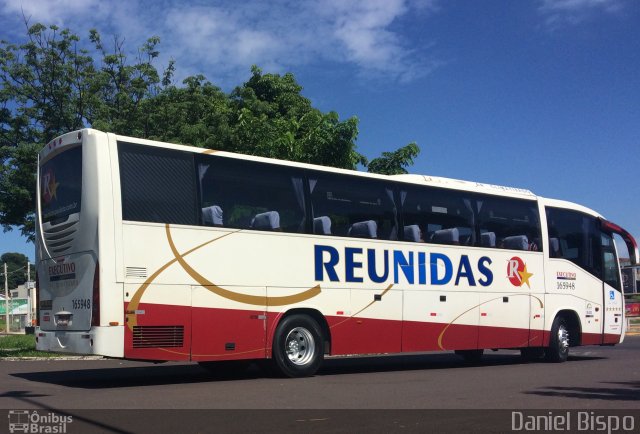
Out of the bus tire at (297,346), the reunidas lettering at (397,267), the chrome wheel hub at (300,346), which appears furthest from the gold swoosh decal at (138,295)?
the reunidas lettering at (397,267)

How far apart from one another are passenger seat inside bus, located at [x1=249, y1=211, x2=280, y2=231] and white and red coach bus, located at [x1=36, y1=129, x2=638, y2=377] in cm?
2

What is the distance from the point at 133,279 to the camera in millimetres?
11086

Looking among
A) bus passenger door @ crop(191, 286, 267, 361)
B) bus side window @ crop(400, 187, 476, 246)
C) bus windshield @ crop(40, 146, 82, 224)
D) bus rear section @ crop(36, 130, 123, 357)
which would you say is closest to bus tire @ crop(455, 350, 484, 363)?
bus side window @ crop(400, 187, 476, 246)

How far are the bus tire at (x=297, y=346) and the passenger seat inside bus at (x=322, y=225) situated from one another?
4.99ft

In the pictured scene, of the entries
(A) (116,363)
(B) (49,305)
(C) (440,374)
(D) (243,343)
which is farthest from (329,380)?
(A) (116,363)

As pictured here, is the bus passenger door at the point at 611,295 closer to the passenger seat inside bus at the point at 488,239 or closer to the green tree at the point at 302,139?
the passenger seat inside bus at the point at 488,239

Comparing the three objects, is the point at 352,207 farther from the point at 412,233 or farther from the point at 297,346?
the point at 297,346

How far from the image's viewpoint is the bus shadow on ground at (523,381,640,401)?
10289 mm

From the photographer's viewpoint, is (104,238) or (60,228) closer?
(104,238)

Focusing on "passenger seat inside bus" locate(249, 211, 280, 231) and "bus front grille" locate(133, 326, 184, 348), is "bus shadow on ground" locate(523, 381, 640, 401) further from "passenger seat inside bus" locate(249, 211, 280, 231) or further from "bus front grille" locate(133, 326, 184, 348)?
"bus front grille" locate(133, 326, 184, 348)
